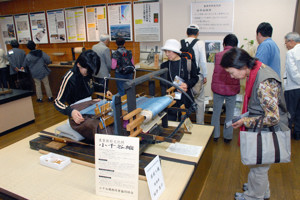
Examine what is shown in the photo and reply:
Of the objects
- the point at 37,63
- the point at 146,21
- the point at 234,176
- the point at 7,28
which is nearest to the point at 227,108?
the point at 234,176

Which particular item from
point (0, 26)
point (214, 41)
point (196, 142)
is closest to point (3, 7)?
point (0, 26)

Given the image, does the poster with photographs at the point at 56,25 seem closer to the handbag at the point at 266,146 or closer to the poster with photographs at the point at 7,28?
the poster with photographs at the point at 7,28

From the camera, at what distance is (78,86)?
1971 millimetres

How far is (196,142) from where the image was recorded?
71.4 inches

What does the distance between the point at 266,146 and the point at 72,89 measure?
5.14 feet

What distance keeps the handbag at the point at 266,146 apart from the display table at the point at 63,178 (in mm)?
339

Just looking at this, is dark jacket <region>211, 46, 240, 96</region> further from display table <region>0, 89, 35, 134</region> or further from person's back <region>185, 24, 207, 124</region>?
display table <region>0, 89, 35, 134</region>

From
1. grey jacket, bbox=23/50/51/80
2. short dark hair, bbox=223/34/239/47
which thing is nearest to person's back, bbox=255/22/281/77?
short dark hair, bbox=223/34/239/47

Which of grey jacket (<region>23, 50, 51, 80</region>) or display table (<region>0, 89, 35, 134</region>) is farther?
grey jacket (<region>23, 50, 51, 80</region>)

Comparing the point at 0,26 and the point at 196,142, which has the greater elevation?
the point at 0,26

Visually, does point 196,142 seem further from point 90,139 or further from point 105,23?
point 105,23

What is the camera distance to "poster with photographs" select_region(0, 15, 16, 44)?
266 inches

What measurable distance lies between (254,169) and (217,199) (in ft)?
1.56

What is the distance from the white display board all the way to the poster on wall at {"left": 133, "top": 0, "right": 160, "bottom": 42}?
3703mm
